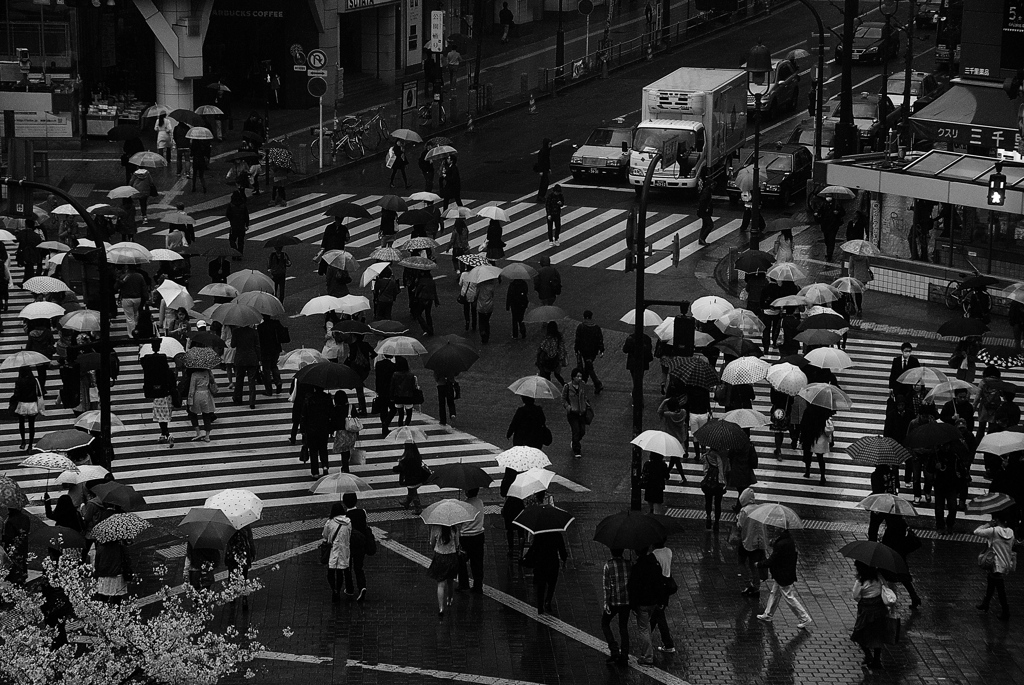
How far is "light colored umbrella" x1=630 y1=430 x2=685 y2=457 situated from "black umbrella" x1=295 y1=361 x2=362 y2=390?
490cm

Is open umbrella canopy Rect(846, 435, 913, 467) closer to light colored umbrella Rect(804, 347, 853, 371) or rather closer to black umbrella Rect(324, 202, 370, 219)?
light colored umbrella Rect(804, 347, 853, 371)

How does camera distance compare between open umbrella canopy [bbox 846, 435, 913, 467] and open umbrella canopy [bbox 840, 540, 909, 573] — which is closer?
open umbrella canopy [bbox 840, 540, 909, 573]

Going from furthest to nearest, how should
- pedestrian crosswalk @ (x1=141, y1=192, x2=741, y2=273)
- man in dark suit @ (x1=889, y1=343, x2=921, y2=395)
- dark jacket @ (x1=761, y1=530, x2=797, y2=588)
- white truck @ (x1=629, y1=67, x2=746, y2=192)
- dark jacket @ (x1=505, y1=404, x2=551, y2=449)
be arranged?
white truck @ (x1=629, y1=67, x2=746, y2=192) → pedestrian crosswalk @ (x1=141, y1=192, x2=741, y2=273) → man in dark suit @ (x1=889, y1=343, x2=921, y2=395) → dark jacket @ (x1=505, y1=404, x2=551, y2=449) → dark jacket @ (x1=761, y1=530, x2=797, y2=588)

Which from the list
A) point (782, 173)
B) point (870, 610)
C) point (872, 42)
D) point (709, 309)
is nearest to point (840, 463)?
point (709, 309)

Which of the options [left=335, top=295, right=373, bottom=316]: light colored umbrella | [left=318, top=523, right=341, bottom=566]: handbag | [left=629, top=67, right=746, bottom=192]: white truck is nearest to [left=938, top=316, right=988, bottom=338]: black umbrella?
[left=335, top=295, right=373, bottom=316]: light colored umbrella

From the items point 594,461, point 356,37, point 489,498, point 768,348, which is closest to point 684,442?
point 594,461

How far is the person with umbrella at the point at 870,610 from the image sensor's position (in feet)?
66.3

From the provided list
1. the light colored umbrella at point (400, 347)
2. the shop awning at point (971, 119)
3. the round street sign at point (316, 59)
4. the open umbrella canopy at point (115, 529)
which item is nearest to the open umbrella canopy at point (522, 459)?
the open umbrella canopy at point (115, 529)

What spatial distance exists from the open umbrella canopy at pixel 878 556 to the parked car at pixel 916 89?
130 ft

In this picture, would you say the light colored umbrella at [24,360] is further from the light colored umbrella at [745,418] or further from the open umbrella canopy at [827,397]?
the open umbrella canopy at [827,397]

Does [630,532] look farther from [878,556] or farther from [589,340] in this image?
[589,340]

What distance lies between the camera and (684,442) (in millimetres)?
27922

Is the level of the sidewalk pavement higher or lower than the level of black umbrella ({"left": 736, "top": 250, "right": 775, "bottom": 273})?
lower

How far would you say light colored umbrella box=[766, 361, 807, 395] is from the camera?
27125 millimetres
